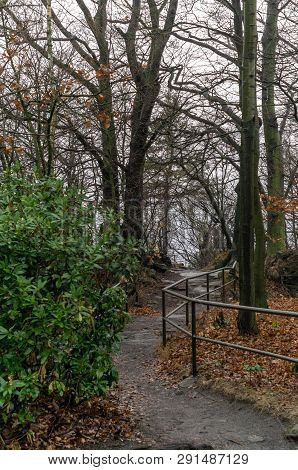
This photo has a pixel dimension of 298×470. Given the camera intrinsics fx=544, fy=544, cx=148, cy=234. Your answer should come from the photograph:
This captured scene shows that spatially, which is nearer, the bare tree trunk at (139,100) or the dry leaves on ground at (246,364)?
the dry leaves on ground at (246,364)

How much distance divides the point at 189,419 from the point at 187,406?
Answer: 1.80 feet

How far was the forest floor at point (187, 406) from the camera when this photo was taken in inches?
190

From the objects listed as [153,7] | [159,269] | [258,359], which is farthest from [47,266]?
[159,269]

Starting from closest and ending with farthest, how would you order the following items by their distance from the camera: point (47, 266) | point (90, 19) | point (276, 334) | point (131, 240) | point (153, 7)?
point (47, 266)
point (131, 240)
point (276, 334)
point (153, 7)
point (90, 19)

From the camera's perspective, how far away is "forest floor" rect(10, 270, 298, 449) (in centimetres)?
482

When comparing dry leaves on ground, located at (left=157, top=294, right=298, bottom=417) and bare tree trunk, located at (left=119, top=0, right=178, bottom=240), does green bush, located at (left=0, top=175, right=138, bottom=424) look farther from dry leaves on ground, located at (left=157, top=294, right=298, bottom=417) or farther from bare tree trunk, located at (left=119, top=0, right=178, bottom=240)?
bare tree trunk, located at (left=119, top=0, right=178, bottom=240)

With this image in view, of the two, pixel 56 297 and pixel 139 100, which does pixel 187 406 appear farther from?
pixel 139 100

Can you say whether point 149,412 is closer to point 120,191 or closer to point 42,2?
point 42,2

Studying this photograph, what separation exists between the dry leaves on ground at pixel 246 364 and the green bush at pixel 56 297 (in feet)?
5.74

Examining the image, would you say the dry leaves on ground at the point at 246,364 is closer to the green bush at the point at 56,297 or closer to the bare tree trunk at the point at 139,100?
the green bush at the point at 56,297

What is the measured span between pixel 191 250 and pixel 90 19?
27893mm

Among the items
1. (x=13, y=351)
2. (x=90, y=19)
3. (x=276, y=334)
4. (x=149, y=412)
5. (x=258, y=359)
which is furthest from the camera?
(x=90, y=19)

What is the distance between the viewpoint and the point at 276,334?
895cm

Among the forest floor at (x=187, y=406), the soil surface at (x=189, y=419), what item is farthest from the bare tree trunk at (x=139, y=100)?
the soil surface at (x=189, y=419)
